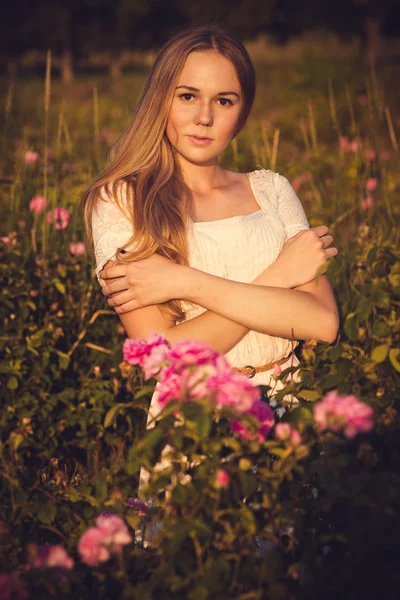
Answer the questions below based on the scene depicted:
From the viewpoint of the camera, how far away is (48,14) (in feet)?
Answer: 88.0

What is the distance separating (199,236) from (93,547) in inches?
43.2

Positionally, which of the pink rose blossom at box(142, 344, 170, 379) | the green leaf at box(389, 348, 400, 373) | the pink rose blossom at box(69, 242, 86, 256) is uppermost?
the pink rose blossom at box(69, 242, 86, 256)

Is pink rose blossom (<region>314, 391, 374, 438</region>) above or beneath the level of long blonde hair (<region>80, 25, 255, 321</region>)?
beneath

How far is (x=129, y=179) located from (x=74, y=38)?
28.3 metres

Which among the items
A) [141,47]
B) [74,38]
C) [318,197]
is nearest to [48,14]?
[74,38]

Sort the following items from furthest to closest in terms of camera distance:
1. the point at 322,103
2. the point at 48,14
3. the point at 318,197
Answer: the point at 48,14, the point at 322,103, the point at 318,197

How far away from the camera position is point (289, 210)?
7.60ft

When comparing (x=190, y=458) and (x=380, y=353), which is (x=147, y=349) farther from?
(x=380, y=353)

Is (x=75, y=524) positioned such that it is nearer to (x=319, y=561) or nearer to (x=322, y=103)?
(x=319, y=561)

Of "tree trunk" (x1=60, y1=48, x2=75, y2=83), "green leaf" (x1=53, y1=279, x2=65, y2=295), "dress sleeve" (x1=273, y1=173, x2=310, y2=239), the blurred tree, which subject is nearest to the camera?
"dress sleeve" (x1=273, y1=173, x2=310, y2=239)

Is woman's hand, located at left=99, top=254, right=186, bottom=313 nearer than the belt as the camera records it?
Yes

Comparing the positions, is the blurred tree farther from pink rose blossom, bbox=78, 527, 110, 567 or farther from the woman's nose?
pink rose blossom, bbox=78, 527, 110, 567

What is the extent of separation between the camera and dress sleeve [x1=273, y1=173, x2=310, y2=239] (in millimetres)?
2279

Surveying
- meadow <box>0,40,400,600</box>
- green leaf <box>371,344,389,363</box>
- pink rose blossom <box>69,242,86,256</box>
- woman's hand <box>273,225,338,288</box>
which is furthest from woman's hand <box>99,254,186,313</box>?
pink rose blossom <box>69,242,86,256</box>
